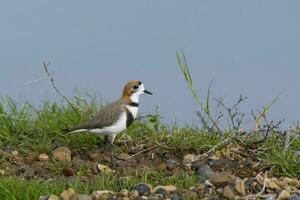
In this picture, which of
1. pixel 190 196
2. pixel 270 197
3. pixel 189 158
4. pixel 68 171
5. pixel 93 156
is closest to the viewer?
pixel 190 196

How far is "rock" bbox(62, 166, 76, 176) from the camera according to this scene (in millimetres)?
8398

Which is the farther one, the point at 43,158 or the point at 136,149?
the point at 136,149

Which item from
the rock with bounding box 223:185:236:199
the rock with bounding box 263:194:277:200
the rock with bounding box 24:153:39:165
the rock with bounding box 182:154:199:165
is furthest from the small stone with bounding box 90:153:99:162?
the rock with bounding box 263:194:277:200

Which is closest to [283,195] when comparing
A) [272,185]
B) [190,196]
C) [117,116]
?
[272,185]

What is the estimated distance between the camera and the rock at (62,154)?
884 cm

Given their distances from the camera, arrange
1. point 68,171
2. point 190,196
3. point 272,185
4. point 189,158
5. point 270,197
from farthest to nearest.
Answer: point 189,158 < point 68,171 < point 272,185 < point 270,197 < point 190,196

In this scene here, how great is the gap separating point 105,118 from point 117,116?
5.7 inches

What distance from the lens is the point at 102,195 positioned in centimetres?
703

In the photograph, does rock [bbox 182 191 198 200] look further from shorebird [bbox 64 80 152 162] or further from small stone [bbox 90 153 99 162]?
small stone [bbox 90 153 99 162]

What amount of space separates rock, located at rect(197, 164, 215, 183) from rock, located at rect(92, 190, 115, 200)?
1.10 meters

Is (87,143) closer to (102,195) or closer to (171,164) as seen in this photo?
(171,164)

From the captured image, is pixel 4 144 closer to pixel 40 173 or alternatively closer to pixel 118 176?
pixel 40 173

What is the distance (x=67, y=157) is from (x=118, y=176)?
1.17 meters

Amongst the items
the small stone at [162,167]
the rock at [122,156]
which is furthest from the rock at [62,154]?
the small stone at [162,167]
